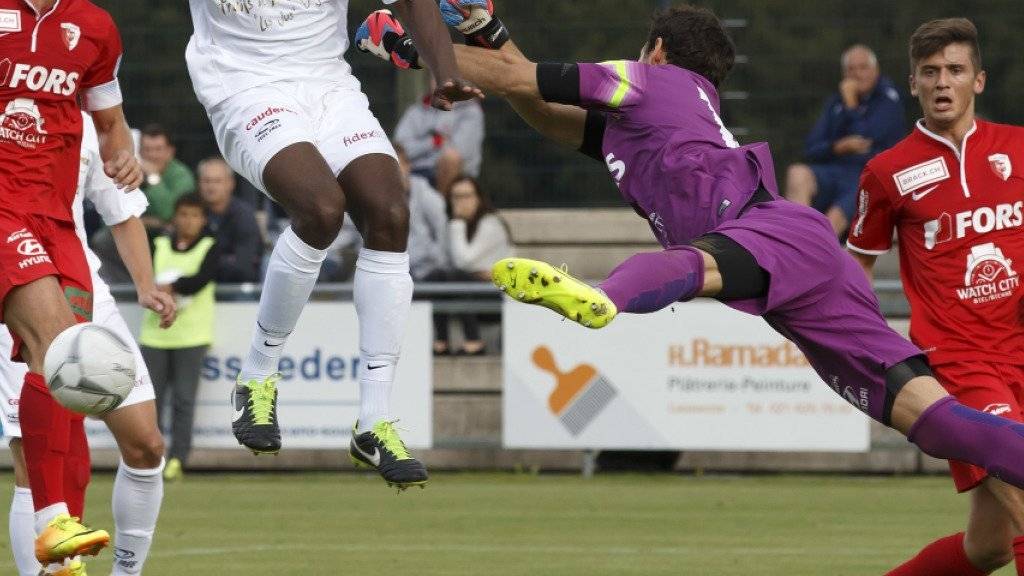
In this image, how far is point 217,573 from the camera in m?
9.93

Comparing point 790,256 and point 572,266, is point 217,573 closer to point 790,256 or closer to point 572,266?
point 790,256

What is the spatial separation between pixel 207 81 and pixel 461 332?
7.49m

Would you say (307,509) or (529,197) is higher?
(529,197)

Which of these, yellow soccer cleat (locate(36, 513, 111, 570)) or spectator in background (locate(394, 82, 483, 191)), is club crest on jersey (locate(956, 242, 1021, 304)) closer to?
yellow soccer cleat (locate(36, 513, 111, 570))

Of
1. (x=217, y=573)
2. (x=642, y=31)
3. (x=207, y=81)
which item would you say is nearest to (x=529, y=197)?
(x=642, y=31)

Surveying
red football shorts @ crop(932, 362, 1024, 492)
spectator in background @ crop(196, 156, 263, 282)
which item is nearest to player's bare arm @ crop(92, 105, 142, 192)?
red football shorts @ crop(932, 362, 1024, 492)

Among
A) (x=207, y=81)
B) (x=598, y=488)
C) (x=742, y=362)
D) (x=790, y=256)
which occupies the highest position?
(x=207, y=81)

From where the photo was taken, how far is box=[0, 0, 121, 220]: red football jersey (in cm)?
786

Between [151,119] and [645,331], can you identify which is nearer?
[645,331]

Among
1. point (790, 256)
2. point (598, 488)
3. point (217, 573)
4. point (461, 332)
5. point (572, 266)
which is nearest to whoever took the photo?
point (790, 256)

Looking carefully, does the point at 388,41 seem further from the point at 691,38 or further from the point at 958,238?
the point at 958,238

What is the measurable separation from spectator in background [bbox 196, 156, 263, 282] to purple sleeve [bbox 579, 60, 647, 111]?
7760 mm

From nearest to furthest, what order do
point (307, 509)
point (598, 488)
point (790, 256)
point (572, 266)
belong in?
1. point (790, 256)
2. point (307, 509)
3. point (598, 488)
4. point (572, 266)

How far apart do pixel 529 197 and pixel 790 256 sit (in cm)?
902
